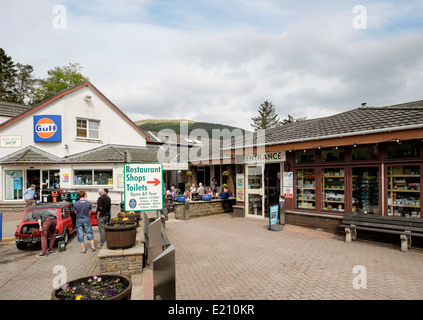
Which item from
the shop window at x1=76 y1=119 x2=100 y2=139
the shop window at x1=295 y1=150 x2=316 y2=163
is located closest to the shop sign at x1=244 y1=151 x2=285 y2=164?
the shop window at x1=295 y1=150 x2=316 y2=163

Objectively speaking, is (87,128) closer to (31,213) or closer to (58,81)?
(31,213)

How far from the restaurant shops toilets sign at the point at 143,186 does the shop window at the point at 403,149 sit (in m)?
7.27

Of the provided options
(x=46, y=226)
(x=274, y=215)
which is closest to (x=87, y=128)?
(x=46, y=226)

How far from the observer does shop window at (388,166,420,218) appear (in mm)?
8391

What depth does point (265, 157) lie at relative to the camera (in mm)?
12938

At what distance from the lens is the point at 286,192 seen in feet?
38.7

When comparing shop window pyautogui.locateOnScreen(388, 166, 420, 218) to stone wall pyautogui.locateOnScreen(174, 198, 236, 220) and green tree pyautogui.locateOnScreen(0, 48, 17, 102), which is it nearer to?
stone wall pyautogui.locateOnScreen(174, 198, 236, 220)

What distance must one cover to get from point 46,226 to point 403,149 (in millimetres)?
11228

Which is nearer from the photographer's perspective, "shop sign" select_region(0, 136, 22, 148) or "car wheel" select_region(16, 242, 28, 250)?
A: "car wheel" select_region(16, 242, 28, 250)

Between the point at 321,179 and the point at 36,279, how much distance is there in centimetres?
947

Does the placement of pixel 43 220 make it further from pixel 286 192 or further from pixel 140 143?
pixel 140 143

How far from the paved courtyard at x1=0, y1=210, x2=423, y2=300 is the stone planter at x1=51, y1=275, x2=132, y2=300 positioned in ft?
4.19
